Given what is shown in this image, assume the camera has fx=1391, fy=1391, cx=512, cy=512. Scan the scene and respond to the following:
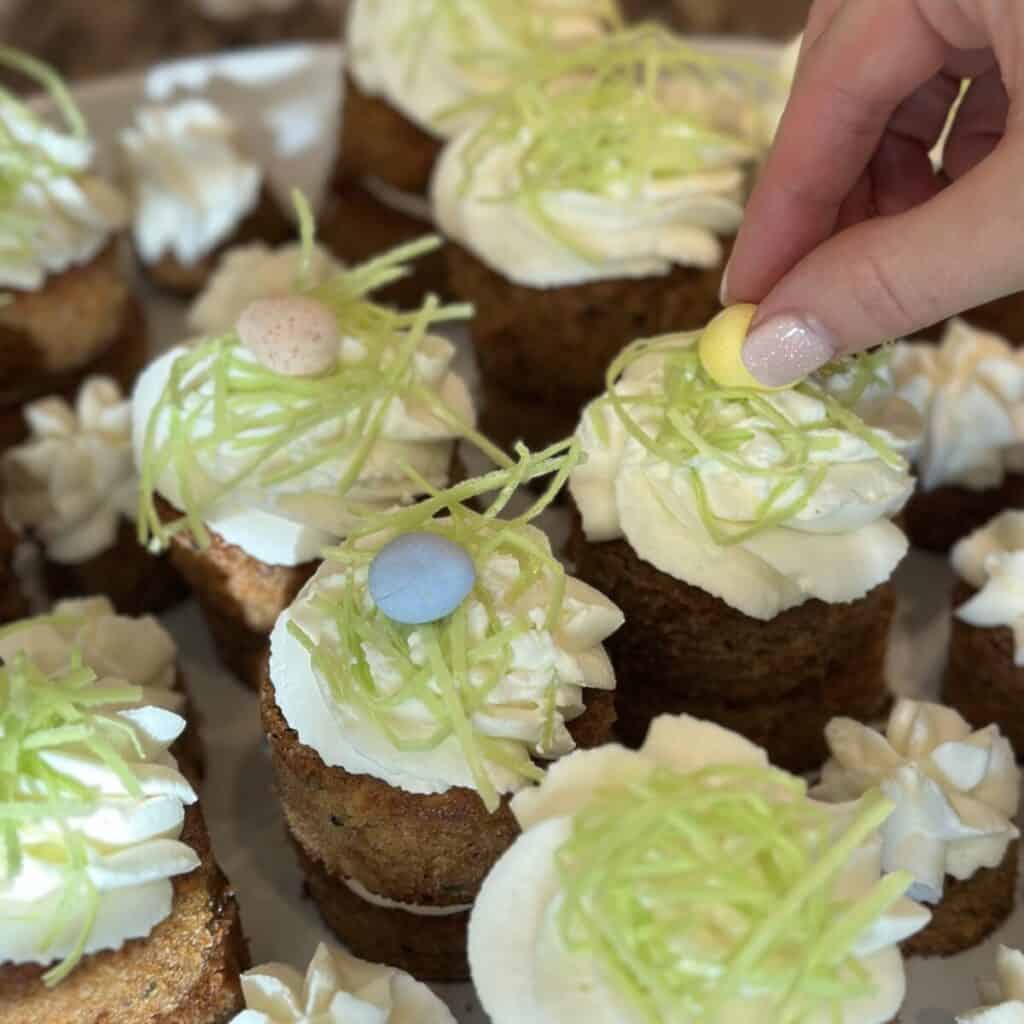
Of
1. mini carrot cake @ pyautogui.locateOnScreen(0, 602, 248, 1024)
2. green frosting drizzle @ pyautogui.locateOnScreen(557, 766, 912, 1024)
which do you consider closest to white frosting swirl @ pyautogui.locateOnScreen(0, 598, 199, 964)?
mini carrot cake @ pyautogui.locateOnScreen(0, 602, 248, 1024)

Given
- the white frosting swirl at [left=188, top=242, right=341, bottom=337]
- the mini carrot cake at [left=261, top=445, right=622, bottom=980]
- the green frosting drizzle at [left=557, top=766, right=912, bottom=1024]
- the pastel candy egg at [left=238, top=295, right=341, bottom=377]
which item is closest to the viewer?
the green frosting drizzle at [left=557, top=766, right=912, bottom=1024]

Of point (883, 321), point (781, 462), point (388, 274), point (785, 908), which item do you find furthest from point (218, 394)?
point (785, 908)

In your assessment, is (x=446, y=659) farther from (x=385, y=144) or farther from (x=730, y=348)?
(x=385, y=144)

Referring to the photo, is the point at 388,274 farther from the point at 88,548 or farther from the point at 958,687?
the point at 958,687

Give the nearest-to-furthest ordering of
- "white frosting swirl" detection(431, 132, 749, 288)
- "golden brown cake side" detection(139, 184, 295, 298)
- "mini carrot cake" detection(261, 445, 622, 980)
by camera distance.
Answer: "mini carrot cake" detection(261, 445, 622, 980)
"white frosting swirl" detection(431, 132, 749, 288)
"golden brown cake side" detection(139, 184, 295, 298)

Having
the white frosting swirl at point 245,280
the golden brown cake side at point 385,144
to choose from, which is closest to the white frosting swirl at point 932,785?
the white frosting swirl at point 245,280

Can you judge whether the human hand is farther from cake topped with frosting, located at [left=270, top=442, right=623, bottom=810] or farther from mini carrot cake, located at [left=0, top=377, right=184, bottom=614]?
mini carrot cake, located at [left=0, top=377, right=184, bottom=614]
